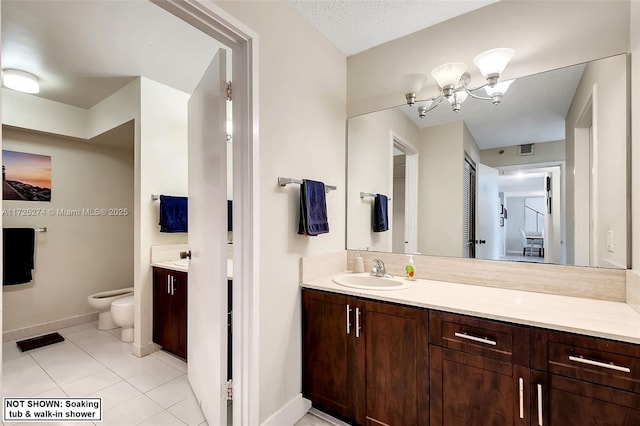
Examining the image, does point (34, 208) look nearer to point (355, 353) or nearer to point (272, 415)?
point (272, 415)

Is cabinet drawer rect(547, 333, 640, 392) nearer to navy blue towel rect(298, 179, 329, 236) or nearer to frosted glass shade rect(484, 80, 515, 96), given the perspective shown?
navy blue towel rect(298, 179, 329, 236)

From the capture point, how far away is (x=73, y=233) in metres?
3.48

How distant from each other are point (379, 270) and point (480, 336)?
31.5 inches

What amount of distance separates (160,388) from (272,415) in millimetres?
1031

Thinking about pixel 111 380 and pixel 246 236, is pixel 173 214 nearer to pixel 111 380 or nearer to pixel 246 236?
pixel 111 380

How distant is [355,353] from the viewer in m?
1.71

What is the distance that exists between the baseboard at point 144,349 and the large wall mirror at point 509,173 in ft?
6.70

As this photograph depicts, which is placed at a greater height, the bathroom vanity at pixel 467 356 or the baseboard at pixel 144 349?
the bathroom vanity at pixel 467 356

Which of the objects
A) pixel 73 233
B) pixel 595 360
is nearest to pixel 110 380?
pixel 73 233

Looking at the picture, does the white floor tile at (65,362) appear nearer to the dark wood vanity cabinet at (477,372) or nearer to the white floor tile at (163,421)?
the white floor tile at (163,421)

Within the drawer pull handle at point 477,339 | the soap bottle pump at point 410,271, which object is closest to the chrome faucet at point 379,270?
the soap bottle pump at point 410,271

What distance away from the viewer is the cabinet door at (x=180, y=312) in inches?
99.4

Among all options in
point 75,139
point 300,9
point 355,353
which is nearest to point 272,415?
point 355,353

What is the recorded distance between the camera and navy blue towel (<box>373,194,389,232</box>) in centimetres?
229
